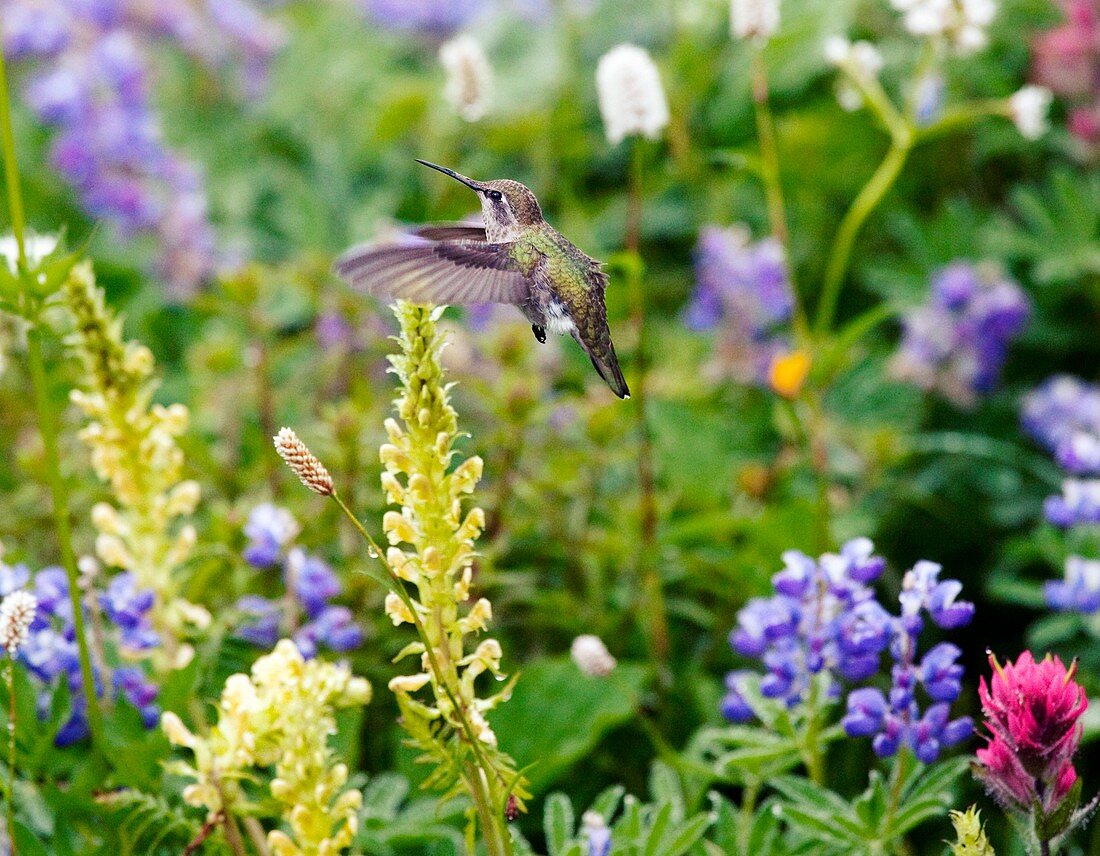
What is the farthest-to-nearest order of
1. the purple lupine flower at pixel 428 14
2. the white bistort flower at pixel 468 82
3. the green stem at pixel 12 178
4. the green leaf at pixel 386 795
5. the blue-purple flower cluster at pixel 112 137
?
the purple lupine flower at pixel 428 14 → the blue-purple flower cluster at pixel 112 137 → the white bistort flower at pixel 468 82 → the green leaf at pixel 386 795 → the green stem at pixel 12 178

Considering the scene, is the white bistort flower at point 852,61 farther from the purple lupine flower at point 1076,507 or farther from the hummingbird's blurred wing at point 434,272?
the hummingbird's blurred wing at point 434,272

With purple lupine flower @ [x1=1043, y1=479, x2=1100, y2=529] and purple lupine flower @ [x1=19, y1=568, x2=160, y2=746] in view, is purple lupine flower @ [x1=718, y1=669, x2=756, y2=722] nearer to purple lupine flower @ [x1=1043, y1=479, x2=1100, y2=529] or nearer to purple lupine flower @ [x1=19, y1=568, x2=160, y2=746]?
purple lupine flower @ [x1=1043, y1=479, x2=1100, y2=529]

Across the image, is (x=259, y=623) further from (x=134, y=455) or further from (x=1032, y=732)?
(x=1032, y=732)

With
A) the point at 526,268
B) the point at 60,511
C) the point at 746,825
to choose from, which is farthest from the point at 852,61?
the point at 60,511

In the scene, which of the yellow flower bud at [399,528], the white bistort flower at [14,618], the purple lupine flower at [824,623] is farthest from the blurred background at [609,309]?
the yellow flower bud at [399,528]

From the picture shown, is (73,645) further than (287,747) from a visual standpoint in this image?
Yes

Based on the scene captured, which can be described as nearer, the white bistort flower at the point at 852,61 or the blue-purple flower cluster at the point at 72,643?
the blue-purple flower cluster at the point at 72,643
